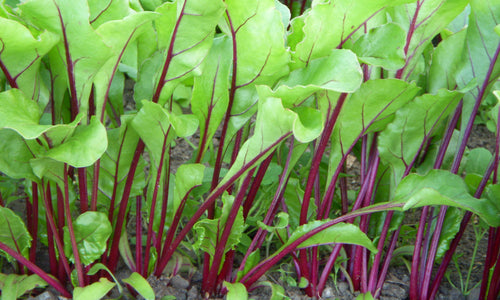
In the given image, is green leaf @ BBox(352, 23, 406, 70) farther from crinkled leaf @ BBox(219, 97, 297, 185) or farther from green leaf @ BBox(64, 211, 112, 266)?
green leaf @ BBox(64, 211, 112, 266)

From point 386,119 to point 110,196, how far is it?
0.56 m

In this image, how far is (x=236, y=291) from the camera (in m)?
1.03

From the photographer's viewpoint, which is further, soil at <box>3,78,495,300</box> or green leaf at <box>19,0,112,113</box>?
soil at <box>3,78,495,300</box>

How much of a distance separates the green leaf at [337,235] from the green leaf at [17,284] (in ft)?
1.57

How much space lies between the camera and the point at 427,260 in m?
1.13

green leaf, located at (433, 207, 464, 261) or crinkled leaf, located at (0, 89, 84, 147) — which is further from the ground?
crinkled leaf, located at (0, 89, 84, 147)

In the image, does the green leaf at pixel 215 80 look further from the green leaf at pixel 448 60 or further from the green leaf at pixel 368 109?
the green leaf at pixel 448 60

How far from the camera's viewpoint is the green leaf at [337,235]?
3.25 ft

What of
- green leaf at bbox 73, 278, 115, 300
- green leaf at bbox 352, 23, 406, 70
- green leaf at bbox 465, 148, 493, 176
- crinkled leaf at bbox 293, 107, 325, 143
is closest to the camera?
crinkled leaf at bbox 293, 107, 325, 143

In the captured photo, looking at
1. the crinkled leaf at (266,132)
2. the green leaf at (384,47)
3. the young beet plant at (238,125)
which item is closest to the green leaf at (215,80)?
the young beet plant at (238,125)

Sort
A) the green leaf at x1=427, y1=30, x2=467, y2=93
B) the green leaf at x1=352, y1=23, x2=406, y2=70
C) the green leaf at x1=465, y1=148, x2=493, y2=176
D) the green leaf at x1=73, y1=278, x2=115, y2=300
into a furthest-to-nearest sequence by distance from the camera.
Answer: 1. the green leaf at x1=465, y1=148, x2=493, y2=176
2. the green leaf at x1=427, y1=30, x2=467, y2=93
3. the green leaf at x1=73, y1=278, x2=115, y2=300
4. the green leaf at x1=352, y1=23, x2=406, y2=70

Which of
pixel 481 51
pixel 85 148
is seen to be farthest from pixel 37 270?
pixel 481 51

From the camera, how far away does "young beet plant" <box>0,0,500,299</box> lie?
0.85m

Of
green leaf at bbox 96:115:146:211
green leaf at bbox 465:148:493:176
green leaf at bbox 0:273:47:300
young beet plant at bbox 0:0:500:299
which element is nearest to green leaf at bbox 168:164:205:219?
young beet plant at bbox 0:0:500:299
